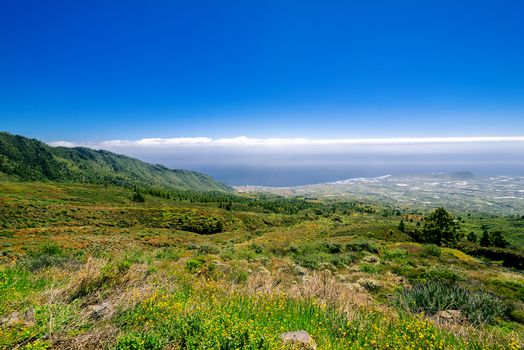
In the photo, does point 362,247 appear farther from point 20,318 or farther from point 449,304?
point 20,318

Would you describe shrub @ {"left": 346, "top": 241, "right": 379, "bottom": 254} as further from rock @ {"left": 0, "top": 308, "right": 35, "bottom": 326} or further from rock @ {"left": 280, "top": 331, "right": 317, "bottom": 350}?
rock @ {"left": 0, "top": 308, "right": 35, "bottom": 326}

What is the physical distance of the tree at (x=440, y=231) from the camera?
1639 inches

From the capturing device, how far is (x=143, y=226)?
5544 centimetres

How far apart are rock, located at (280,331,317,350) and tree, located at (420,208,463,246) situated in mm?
45754

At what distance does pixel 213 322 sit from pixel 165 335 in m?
0.74

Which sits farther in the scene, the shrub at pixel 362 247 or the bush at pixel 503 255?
the bush at pixel 503 255

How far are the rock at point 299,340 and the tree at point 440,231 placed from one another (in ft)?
150

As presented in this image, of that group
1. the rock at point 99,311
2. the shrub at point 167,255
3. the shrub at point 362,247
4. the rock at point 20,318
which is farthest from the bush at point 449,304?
the shrub at point 362,247

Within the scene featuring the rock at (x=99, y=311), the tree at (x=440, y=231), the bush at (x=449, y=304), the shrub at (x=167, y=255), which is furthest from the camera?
the tree at (x=440, y=231)

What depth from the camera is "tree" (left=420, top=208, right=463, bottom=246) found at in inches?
1639

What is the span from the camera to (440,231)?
138 ft

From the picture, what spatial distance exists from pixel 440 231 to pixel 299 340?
4768 centimetres

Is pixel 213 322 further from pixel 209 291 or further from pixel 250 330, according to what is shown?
pixel 209 291

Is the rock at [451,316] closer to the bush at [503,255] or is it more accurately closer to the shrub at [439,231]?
the bush at [503,255]
